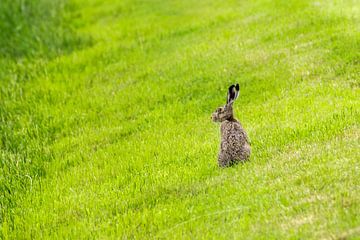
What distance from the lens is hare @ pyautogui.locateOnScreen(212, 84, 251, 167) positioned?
371 inches

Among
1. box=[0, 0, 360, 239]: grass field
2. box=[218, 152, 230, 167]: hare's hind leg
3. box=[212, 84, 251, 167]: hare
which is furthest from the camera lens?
box=[218, 152, 230, 167]: hare's hind leg

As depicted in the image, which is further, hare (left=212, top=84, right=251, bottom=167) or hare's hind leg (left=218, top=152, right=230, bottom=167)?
hare's hind leg (left=218, top=152, right=230, bottom=167)

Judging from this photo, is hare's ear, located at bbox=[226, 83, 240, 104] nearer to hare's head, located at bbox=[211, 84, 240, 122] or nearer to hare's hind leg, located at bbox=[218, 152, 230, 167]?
hare's head, located at bbox=[211, 84, 240, 122]

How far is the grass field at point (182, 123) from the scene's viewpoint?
28.4 ft

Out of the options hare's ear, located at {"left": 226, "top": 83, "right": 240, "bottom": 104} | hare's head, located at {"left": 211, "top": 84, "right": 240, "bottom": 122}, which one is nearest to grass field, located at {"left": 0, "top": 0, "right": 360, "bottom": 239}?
hare's head, located at {"left": 211, "top": 84, "right": 240, "bottom": 122}

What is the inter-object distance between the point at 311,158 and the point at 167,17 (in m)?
13.8

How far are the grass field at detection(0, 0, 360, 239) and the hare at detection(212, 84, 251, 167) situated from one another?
19cm

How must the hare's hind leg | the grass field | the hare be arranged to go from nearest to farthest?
the grass field
the hare
the hare's hind leg

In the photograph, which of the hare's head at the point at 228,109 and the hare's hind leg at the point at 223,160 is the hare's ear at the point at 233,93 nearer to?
the hare's head at the point at 228,109

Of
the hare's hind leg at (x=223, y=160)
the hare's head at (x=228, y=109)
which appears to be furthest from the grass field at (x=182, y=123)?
the hare's head at (x=228, y=109)

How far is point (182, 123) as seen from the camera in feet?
43.5

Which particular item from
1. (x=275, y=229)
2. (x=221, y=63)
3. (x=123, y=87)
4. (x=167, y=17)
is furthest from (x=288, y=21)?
(x=275, y=229)

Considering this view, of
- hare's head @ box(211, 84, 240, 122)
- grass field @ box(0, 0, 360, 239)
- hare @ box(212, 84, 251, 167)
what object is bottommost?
grass field @ box(0, 0, 360, 239)

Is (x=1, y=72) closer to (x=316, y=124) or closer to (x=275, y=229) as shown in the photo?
(x=316, y=124)
